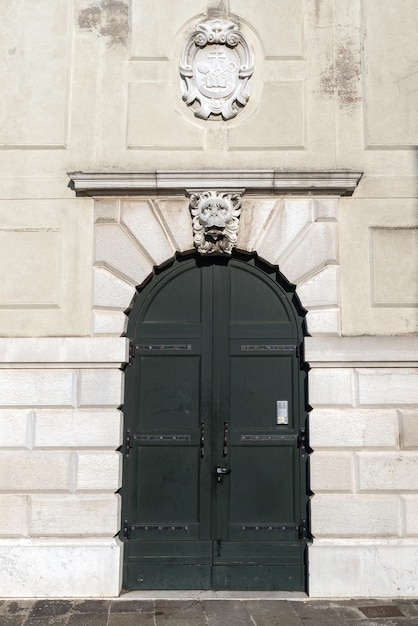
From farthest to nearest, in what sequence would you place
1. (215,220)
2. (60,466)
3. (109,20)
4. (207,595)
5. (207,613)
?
(109,20) → (215,220) → (60,466) → (207,595) → (207,613)

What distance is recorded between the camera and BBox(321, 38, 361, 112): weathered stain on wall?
6.97 meters

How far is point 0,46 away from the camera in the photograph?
713cm

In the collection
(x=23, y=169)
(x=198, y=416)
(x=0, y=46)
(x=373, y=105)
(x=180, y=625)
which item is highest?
(x=0, y=46)

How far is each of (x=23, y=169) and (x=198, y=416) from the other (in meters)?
3.20

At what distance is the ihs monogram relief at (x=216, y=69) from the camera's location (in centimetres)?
696

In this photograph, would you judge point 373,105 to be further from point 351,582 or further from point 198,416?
point 351,582

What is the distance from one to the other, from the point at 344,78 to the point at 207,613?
553 cm

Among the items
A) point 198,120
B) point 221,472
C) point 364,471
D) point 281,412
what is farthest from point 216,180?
point 364,471

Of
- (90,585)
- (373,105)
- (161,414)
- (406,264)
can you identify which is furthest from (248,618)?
(373,105)

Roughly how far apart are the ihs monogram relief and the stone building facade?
3 cm

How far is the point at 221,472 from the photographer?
6.58 metres

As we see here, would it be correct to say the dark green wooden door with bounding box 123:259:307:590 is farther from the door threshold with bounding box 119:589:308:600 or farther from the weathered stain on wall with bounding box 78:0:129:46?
the weathered stain on wall with bounding box 78:0:129:46

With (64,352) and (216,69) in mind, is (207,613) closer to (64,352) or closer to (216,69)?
(64,352)

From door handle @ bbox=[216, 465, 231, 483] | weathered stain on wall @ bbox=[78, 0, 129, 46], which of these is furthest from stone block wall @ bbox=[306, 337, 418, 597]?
weathered stain on wall @ bbox=[78, 0, 129, 46]
